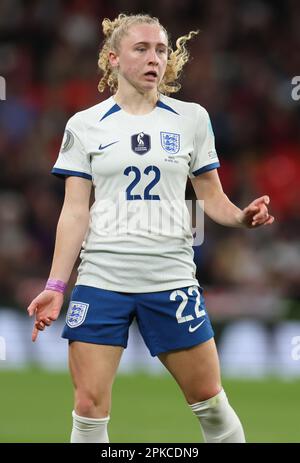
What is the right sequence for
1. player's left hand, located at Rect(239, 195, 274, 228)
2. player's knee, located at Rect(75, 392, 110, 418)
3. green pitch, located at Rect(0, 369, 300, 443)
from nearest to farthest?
player's left hand, located at Rect(239, 195, 274, 228) < player's knee, located at Rect(75, 392, 110, 418) < green pitch, located at Rect(0, 369, 300, 443)

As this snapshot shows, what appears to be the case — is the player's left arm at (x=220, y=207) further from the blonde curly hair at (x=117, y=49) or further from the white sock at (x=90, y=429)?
the white sock at (x=90, y=429)

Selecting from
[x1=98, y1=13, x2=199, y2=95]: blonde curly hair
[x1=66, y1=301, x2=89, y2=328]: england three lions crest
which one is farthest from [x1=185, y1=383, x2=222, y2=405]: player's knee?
[x1=98, y1=13, x2=199, y2=95]: blonde curly hair

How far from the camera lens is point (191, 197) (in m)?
12.4

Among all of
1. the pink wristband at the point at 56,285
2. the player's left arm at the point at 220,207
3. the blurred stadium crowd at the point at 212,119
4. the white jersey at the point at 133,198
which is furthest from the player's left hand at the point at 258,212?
the blurred stadium crowd at the point at 212,119

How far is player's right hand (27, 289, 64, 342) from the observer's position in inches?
185

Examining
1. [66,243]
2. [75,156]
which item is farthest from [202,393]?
[75,156]

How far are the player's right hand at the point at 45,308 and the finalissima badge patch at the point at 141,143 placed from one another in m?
0.68

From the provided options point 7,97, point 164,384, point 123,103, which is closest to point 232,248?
point 164,384

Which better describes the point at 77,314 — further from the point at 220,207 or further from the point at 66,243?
the point at 220,207

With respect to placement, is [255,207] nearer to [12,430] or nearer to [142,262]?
[142,262]

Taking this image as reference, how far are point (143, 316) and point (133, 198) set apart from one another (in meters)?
0.50

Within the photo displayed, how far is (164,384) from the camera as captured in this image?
34.3 feet

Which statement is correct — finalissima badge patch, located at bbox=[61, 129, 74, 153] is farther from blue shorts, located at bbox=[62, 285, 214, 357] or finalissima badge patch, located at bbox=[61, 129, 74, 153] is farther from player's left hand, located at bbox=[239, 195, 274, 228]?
player's left hand, located at bbox=[239, 195, 274, 228]

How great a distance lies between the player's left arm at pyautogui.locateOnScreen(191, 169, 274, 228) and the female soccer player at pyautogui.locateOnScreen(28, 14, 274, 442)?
0.01m
